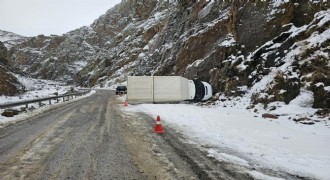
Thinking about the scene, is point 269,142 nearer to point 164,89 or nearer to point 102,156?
point 102,156

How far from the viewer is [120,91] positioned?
1759 inches

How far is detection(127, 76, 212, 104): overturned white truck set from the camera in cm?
2461

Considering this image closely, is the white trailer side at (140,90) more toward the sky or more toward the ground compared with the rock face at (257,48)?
more toward the ground

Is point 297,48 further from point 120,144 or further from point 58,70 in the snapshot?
point 58,70

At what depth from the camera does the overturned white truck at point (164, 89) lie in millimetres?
24609

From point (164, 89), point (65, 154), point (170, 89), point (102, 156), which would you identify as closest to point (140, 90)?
point (164, 89)

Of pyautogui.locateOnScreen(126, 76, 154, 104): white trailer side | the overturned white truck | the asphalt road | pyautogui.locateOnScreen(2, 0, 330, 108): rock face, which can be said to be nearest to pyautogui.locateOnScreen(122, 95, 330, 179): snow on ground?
the asphalt road

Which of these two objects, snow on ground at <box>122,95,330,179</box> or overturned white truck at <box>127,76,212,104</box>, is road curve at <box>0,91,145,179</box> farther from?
overturned white truck at <box>127,76,212,104</box>

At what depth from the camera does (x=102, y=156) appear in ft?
22.7

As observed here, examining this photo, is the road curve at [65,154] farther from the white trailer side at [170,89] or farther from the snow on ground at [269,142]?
the white trailer side at [170,89]

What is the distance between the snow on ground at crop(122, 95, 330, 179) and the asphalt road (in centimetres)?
64

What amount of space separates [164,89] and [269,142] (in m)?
16.7

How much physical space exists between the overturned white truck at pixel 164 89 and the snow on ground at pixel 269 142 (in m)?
11.1

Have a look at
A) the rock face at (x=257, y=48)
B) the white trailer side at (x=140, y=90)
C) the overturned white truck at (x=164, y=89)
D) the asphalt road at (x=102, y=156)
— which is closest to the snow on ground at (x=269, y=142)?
the asphalt road at (x=102, y=156)
